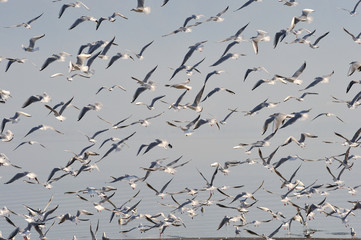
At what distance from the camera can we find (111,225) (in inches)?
3607

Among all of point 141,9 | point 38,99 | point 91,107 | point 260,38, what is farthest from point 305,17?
point 38,99

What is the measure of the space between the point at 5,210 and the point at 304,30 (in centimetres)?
2640

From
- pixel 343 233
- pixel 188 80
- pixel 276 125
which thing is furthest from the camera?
pixel 343 233

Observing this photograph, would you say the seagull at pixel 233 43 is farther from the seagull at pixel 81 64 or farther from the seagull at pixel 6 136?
the seagull at pixel 6 136

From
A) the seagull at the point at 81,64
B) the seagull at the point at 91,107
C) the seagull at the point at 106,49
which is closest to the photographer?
the seagull at the point at 81,64

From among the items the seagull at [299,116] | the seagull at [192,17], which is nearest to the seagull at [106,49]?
the seagull at [192,17]

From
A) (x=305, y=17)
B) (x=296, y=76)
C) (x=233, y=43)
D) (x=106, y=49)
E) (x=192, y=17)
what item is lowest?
(x=296, y=76)

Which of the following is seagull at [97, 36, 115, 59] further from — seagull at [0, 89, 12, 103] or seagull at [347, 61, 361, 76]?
seagull at [347, 61, 361, 76]

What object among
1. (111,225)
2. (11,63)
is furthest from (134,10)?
(111,225)

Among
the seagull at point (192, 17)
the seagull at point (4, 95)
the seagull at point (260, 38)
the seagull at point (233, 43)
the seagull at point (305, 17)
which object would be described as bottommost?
the seagull at point (4, 95)

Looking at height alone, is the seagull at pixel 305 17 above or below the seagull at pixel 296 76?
above

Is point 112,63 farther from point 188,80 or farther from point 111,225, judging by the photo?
point 111,225

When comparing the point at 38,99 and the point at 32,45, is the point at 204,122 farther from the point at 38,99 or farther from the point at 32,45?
the point at 32,45

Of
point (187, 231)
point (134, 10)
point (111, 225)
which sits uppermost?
point (134, 10)
